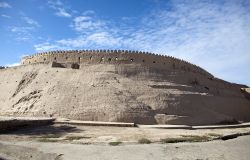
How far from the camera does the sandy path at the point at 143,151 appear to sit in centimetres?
958

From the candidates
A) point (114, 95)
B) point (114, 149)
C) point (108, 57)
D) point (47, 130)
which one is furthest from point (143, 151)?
point (108, 57)

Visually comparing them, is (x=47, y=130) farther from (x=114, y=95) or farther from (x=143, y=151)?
(x=114, y=95)

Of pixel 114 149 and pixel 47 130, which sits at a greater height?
pixel 47 130

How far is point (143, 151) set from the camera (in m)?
10.3

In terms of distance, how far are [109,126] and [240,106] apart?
18222 millimetres

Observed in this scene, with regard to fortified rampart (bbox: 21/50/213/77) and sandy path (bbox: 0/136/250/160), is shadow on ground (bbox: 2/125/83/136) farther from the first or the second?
fortified rampart (bbox: 21/50/213/77)

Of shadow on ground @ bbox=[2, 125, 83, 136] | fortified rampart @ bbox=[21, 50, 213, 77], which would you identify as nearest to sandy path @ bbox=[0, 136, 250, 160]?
shadow on ground @ bbox=[2, 125, 83, 136]

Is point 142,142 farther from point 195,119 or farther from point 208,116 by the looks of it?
point 208,116

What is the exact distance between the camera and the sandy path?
9.58 metres

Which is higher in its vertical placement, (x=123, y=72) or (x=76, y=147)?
(x=123, y=72)

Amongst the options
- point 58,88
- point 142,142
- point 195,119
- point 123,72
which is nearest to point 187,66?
point 123,72

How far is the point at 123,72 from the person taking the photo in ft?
88.4

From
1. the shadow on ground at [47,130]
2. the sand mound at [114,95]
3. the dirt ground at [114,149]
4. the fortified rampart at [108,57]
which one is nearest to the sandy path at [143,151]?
the dirt ground at [114,149]

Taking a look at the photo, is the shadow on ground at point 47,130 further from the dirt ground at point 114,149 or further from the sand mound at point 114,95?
the sand mound at point 114,95
